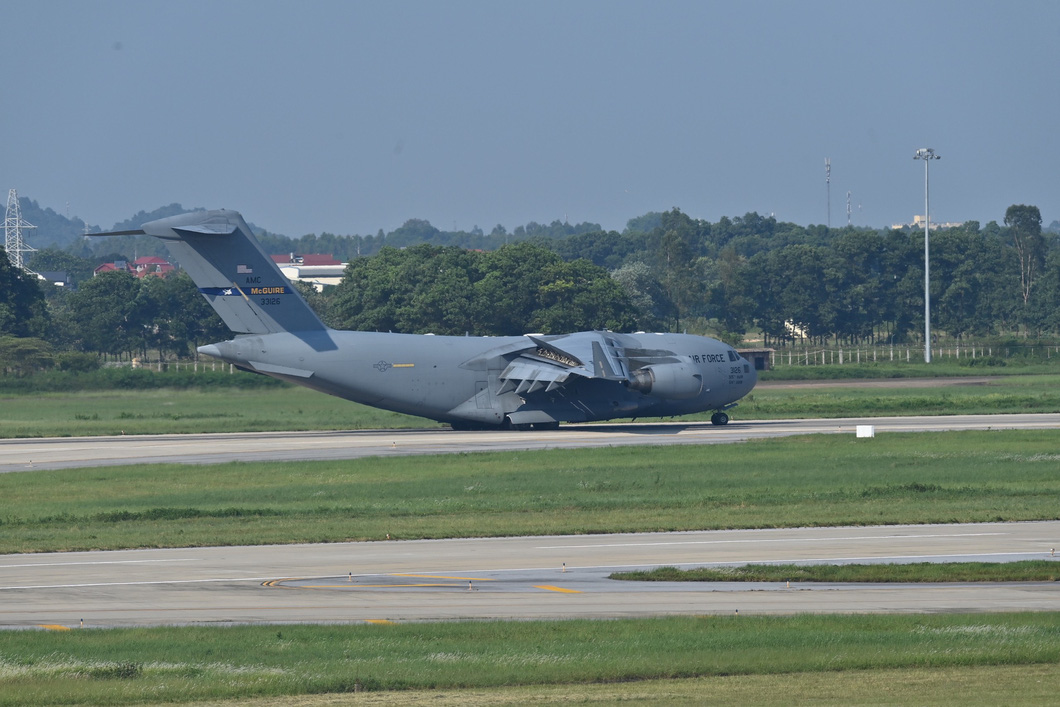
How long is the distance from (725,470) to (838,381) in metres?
52.3

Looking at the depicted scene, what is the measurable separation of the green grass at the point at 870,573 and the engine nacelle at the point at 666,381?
3018 cm

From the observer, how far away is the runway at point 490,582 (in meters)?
17.9

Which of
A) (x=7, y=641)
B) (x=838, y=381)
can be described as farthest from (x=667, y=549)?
(x=838, y=381)

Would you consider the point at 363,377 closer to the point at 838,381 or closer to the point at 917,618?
the point at 917,618

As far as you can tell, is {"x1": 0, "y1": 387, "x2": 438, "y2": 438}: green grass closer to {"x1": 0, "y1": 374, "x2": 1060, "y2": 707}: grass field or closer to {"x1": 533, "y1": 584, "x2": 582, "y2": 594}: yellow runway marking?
{"x1": 0, "y1": 374, "x2": 1060, "y2": 707}: grass field

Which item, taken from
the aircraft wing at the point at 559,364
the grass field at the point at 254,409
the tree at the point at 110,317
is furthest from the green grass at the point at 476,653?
the tree at the point at 110,317

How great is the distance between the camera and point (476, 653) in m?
15.2

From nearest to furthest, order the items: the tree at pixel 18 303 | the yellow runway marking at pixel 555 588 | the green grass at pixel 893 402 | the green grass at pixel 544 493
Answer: the yellow runway marking at pixel 555 588, the green grass at pixel 544 493, the green grass at pixel 893 402, the tree at pixel 18 303

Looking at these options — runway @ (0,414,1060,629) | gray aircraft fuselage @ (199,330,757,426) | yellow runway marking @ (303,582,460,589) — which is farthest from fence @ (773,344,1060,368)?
yellow runway marking @ (303,582,460,589)

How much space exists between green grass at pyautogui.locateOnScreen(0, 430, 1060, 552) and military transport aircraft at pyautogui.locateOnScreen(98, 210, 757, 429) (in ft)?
28.2

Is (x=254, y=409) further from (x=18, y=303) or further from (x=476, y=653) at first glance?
(x=476, y=653)

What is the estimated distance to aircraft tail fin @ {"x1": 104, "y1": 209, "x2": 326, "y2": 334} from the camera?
1898 inches

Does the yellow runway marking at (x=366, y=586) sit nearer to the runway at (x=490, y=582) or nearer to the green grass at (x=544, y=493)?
the runway at (x=490, y=582)

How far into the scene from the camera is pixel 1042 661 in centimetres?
1466
